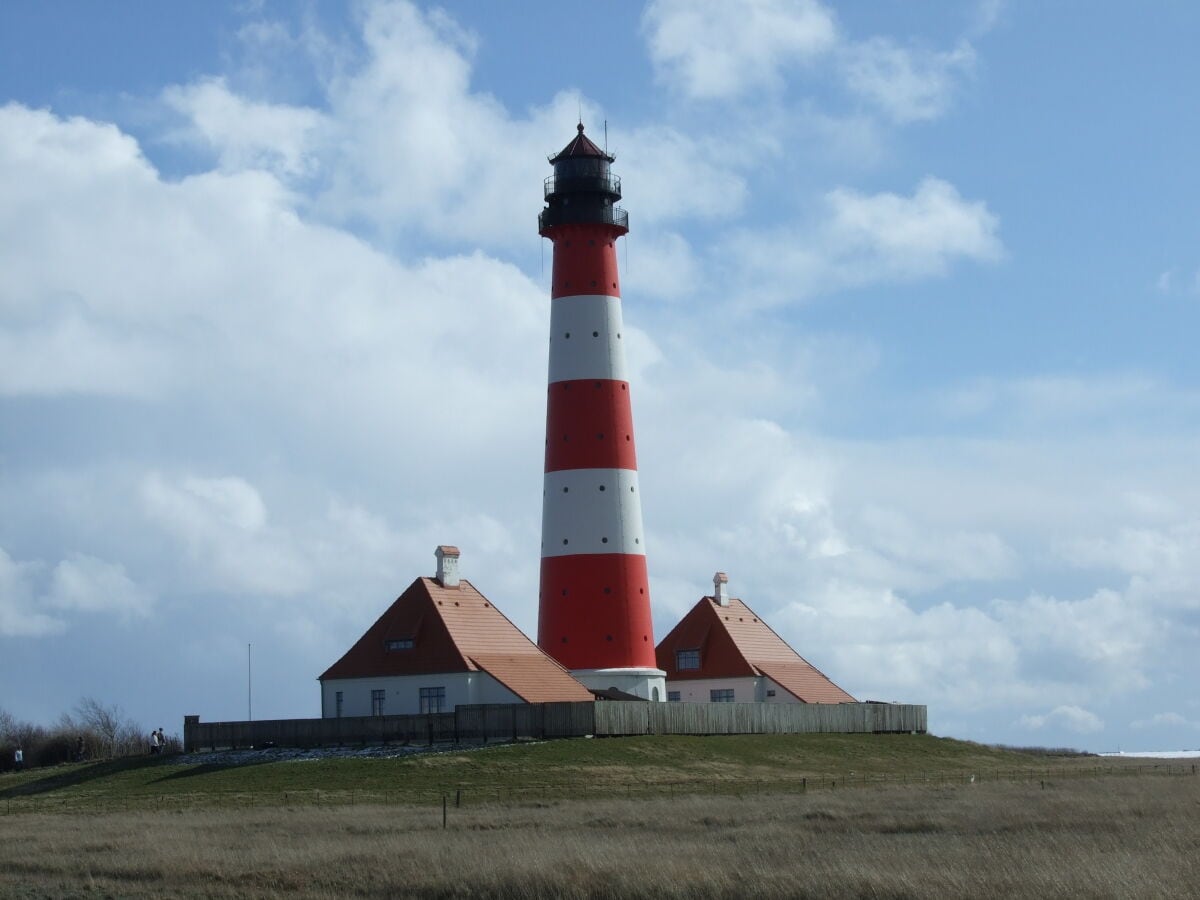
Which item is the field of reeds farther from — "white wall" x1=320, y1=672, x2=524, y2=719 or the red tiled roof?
"white wall" x1=320, y1=672, x2=524, y2=719

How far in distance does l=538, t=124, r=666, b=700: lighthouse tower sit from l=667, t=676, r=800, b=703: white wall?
32.6 ft

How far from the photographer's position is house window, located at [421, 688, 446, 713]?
182 feet

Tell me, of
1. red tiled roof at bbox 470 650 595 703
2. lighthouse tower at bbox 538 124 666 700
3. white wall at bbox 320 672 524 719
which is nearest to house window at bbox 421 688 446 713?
white wall at bbox 320 672 524 719

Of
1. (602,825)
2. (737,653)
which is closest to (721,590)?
(737,653)

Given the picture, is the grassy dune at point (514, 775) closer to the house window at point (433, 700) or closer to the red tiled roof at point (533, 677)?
the red tiled roof at point (533, 677)

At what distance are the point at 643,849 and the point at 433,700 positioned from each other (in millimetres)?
29113

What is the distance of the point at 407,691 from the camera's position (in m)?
56.3

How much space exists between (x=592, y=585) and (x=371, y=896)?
32.4 meters

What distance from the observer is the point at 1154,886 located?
21422 mm

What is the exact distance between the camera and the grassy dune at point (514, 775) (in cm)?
4225

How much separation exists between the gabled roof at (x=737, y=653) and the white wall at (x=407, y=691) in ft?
52.3

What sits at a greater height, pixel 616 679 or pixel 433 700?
pixel 616 679

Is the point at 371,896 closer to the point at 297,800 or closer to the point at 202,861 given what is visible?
the point at 202,861

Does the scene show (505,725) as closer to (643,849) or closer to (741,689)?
(741,689)
